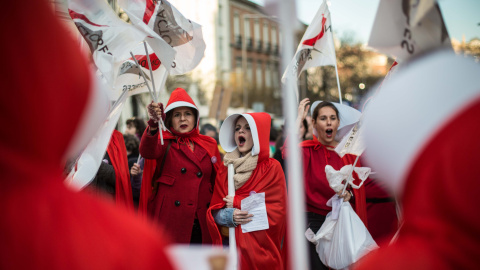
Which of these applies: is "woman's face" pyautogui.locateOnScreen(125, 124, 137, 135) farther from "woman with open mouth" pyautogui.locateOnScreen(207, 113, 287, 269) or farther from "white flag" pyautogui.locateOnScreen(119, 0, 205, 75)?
"woman with open mouth" pyautogui.locateOnScreen(207, 113, 287, 269)

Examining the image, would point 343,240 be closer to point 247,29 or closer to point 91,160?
point 91,160

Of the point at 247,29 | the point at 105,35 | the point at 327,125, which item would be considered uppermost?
the point at 247,29

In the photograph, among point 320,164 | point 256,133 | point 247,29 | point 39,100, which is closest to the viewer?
point 39,100

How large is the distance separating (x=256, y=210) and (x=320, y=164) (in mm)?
1025

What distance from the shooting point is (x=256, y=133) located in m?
4.72

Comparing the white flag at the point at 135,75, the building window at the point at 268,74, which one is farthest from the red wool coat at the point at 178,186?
the building window at the point at 268,74

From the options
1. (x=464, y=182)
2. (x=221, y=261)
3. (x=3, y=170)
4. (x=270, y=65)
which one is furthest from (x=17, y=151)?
(x=270, y=65)

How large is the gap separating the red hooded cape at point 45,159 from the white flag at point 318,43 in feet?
13.6

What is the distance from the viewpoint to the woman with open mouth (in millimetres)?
4414

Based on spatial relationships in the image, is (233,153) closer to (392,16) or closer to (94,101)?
(392,16)

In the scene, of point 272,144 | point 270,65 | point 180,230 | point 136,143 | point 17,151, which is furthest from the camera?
point 270,65

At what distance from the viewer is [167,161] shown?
195 inches

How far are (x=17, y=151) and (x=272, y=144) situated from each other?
878cm

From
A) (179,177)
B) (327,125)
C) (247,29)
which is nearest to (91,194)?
(179,177)
